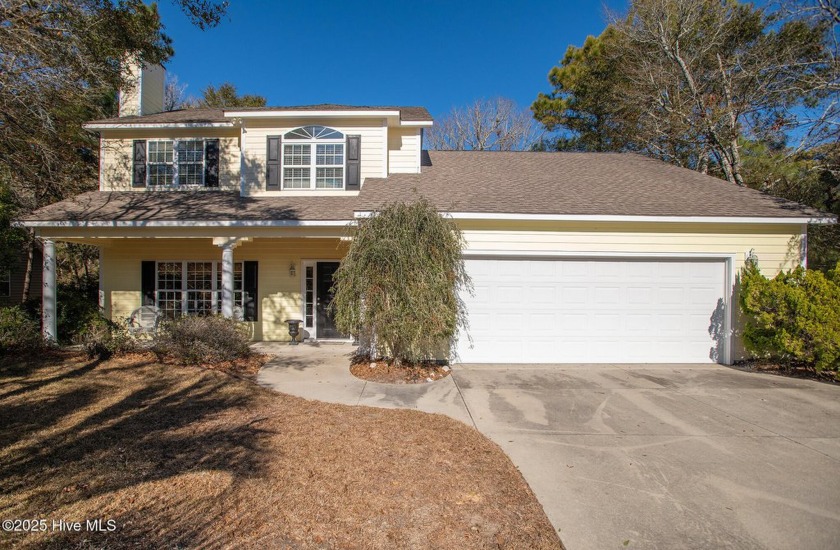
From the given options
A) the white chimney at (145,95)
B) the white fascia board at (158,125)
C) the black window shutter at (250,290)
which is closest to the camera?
the white fascia board at (158,125)

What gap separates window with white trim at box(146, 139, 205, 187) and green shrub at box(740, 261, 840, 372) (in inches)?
503

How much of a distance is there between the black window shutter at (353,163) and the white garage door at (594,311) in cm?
401

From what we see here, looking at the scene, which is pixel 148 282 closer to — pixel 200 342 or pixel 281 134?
pixel 200 342

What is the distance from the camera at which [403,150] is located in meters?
10.7

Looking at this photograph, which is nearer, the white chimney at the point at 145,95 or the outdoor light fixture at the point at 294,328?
the outdoor light fixture at the point at 294,328

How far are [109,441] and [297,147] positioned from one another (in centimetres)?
793

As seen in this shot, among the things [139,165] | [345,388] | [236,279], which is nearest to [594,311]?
[345,388]

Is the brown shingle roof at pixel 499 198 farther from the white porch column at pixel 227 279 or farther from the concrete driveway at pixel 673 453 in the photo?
the concrete driveway at pixel 673 453

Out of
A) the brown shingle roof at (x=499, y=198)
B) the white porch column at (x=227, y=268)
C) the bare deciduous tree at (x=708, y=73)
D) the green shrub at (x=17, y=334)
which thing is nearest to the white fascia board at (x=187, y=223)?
the brown shingle roof at (x=499, y=198)

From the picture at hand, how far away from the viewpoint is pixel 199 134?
10.6 m

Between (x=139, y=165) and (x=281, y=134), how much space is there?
13.2ft

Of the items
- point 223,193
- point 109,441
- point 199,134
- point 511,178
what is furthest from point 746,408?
point 199,134

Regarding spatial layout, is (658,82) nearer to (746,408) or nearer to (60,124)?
(746,408)

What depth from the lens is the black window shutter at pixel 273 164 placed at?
1017cm
